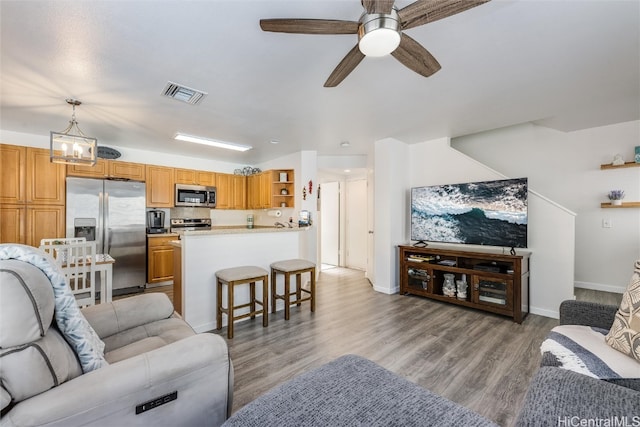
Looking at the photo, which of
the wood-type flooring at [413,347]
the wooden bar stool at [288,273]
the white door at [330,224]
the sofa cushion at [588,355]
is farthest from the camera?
the white door at [330,224]

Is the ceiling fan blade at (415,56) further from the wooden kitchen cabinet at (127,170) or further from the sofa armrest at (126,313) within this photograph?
the wooden kitchen cabinet at (127,170)

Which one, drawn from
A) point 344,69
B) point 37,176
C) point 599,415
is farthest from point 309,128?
point 37,176

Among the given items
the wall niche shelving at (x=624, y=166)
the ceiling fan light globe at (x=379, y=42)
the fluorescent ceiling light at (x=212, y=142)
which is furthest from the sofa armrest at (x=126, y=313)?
the wall niche shelving at (x=624, y=166)

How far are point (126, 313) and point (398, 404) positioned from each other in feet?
5.68

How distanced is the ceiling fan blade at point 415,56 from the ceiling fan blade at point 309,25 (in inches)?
12.0

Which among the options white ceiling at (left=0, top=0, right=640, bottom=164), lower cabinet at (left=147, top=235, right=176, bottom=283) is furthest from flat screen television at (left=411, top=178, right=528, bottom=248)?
lower cabinet at (left=147, top=235, right=176, bottom=283)

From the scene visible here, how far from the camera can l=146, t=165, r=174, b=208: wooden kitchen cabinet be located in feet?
15.7

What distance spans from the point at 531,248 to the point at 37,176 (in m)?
6.77

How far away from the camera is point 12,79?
2330 mm

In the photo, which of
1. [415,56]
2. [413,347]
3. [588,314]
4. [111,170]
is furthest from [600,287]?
[111,170]

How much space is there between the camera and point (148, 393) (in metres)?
0.98

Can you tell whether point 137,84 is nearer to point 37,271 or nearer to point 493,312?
point 37,271

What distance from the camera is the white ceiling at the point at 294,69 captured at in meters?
1.62

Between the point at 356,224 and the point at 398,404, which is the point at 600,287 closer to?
the point at 356,224
